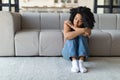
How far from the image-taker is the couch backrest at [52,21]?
3686mm

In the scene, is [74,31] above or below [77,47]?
above

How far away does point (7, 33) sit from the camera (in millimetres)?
3135

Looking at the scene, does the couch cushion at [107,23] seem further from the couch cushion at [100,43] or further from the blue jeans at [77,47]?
the blue jeans at [77,47]

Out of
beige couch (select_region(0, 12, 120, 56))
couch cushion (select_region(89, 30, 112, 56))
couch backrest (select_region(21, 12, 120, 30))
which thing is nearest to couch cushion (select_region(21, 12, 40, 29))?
couch backrest (select_region(21, 12, 120, 30))

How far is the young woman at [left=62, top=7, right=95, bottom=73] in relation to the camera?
255 centimetres

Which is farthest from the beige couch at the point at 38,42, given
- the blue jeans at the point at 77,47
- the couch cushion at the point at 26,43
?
the blue jeans at the point at 77,47

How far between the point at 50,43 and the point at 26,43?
0.36 m

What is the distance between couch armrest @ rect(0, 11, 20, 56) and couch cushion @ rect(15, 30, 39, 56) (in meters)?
0.09

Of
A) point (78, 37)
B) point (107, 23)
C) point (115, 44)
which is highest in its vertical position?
point (107, 23)

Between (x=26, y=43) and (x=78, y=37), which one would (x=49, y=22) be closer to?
(x=26, y=43)

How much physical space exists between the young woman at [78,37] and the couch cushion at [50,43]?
1.39ft

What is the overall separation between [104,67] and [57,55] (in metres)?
0.79

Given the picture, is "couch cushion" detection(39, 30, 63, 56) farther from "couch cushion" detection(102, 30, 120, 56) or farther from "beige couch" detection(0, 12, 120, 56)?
"couch cushion" detection(102, 30, 120, 56)

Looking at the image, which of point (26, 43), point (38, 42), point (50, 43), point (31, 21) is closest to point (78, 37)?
point (50, 43)
